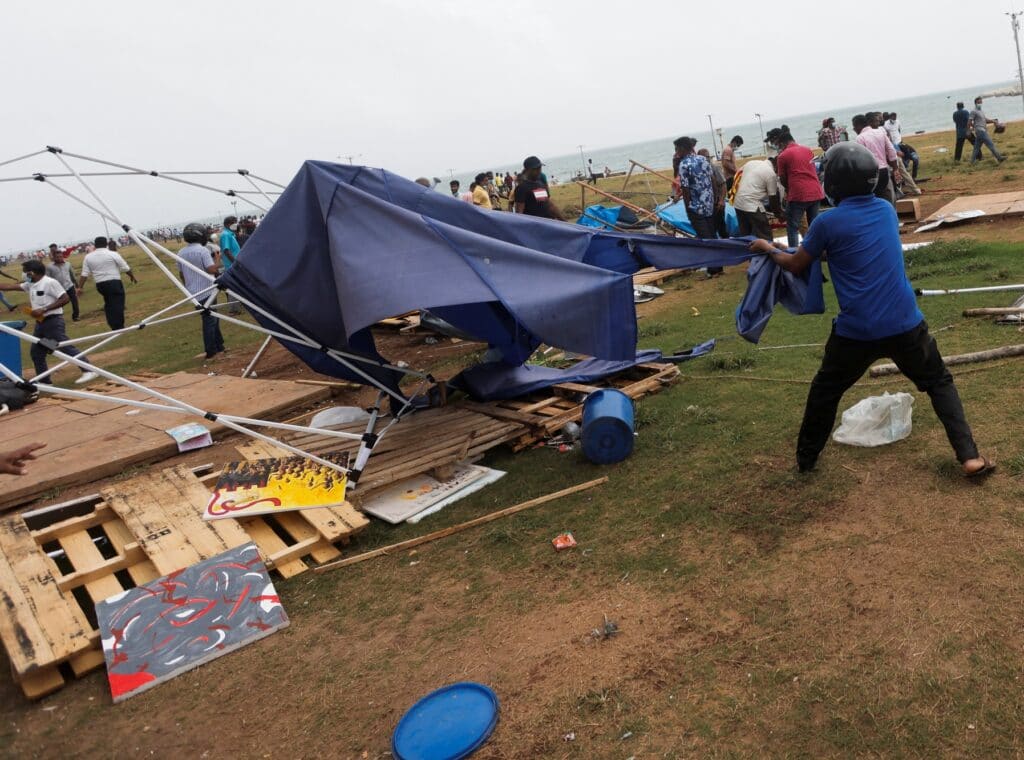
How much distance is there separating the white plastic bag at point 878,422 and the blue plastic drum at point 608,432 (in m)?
1.39

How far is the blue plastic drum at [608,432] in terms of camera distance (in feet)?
17.1

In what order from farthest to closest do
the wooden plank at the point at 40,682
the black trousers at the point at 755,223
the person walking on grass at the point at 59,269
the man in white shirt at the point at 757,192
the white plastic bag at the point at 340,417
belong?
the person walking on grass at the point at 59,269
the black trousers at the point at 755,223
the man in white shirt at the point at 757,192
the white plastic bag at the point at 340,417
the wooden plank at the point at 40,682

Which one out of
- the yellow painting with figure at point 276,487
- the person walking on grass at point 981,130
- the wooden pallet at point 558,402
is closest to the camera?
the yellow painting with figure at point 276,487

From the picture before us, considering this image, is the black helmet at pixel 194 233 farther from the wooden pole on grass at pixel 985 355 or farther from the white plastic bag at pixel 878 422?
the wooden pole on grass at pixel 985 355

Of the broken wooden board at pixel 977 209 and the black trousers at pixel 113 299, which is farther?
the black trousers at pixel 113 299

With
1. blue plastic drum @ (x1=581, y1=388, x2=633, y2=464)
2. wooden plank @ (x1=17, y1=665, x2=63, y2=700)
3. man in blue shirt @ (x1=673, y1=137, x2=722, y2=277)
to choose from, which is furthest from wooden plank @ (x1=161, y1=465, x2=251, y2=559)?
man in blue shirt @ (x1=673, y1=137, x2=722, y2=277)

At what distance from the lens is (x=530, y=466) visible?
5.64 metres

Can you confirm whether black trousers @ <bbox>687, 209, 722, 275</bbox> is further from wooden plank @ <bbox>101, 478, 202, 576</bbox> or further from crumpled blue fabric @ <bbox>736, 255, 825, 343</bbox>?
wooden plank @ <bbox>101, 478, 202, 576</bbox>

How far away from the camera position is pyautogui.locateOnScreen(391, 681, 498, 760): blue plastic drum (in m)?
2.85

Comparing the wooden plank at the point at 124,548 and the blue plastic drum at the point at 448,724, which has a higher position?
the wooden plank at the point at 124,548

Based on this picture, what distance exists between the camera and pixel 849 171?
387cm

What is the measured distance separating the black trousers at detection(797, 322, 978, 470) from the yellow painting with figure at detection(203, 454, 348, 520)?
326 centimetres

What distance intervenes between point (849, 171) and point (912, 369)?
1122 mm

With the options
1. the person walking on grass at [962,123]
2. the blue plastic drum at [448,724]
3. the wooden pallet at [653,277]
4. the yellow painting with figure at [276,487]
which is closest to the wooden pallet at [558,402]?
the yellow painting with figure at [276,487]
